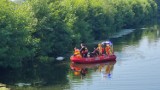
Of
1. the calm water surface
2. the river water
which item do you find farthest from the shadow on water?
the calm water surface

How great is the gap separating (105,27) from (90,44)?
9386 mm

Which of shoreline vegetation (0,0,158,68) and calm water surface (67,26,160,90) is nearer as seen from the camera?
calm water surface (67,26,160,90)

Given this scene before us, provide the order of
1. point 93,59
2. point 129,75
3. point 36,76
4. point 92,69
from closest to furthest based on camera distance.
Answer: point 129,75
point 36,76
point 92,69
point 93,59

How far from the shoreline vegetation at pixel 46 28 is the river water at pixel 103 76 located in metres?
3.62

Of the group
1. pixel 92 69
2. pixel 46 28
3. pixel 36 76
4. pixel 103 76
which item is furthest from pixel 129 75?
pixel 46 28

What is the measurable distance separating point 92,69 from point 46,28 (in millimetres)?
10133

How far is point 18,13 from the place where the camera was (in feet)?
150

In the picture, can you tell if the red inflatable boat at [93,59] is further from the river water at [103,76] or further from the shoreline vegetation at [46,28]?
the shoreline vegetation at [46,28]

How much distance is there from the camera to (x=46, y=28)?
50.7 meters

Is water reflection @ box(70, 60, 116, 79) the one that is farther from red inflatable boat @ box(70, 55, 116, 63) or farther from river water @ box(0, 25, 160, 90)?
red inflatable boat @ box(70, 55, 116, 63)

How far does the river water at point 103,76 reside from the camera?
35250mm

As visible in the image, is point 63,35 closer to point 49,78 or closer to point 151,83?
point 49,78

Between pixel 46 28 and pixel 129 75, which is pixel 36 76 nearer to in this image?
pixel 129 75

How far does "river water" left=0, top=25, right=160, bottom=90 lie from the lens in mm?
35250
